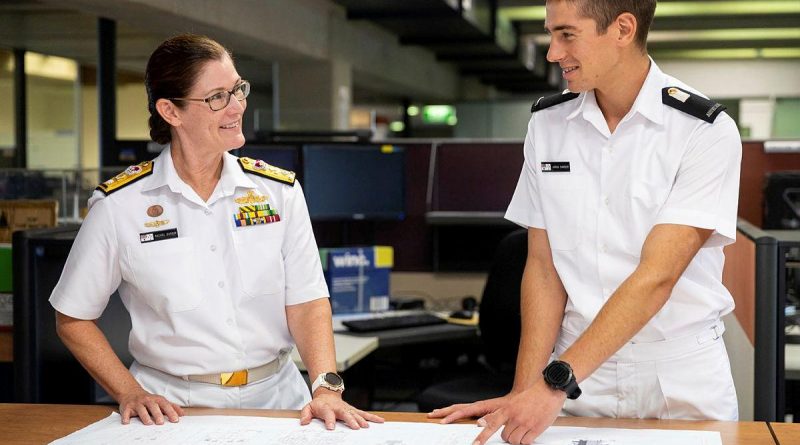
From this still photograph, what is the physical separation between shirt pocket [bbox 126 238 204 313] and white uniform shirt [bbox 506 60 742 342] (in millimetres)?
658

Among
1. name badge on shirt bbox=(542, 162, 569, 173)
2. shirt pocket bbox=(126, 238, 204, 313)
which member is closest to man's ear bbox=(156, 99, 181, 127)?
shirt pocket bbox=(126, 238, 204, 313)

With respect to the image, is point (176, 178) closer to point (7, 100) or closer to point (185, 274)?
point (185, 274)

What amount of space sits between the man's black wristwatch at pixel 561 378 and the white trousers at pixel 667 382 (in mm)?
232

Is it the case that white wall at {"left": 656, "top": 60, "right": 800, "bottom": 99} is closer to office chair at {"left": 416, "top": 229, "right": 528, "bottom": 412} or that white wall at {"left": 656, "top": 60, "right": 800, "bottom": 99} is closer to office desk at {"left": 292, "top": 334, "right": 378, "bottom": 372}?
office chair at {"left": 416, "top": 229, "right": 528, "bottom": 412}

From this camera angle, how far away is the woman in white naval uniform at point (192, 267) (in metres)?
1.79

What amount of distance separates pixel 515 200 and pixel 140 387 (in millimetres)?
771

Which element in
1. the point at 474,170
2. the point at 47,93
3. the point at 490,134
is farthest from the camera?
the point at 490,134

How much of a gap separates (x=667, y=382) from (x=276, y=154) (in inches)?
109

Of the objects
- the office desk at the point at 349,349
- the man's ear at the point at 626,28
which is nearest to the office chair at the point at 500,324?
the office desk at the point at 349,349

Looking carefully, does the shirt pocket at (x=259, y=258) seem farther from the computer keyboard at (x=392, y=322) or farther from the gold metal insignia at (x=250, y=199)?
the computer keyboard at (x=392, y=322)

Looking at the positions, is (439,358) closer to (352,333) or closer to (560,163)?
(352,333)

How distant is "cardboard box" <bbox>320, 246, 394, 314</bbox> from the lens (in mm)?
3741

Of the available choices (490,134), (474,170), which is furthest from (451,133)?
(474,170)

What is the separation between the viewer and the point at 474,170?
4.43 metres
